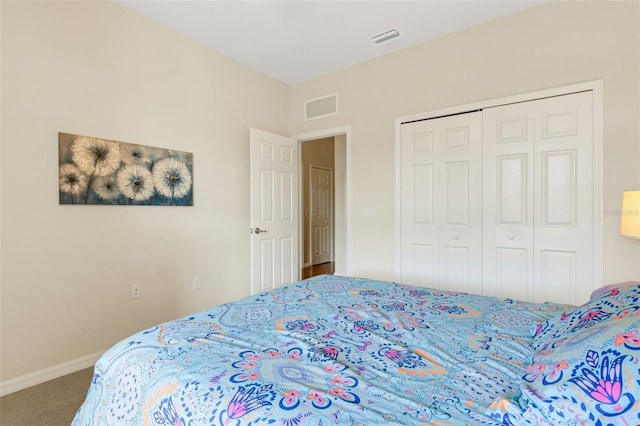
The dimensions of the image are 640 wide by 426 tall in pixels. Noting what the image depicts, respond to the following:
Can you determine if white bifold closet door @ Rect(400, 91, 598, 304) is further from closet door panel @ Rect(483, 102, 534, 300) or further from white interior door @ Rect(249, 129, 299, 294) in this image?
white interior door @ Rect(249, 129, 299, 294)

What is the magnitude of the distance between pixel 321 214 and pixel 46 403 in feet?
16.8

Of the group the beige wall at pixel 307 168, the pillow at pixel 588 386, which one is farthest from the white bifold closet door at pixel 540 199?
the beige wall at pixel 307 168

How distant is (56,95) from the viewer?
84.6 inches

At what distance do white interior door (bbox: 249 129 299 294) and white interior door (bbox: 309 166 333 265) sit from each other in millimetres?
2378

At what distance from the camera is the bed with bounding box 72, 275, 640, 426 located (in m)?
0.66

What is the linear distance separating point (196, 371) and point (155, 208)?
2.16 metres

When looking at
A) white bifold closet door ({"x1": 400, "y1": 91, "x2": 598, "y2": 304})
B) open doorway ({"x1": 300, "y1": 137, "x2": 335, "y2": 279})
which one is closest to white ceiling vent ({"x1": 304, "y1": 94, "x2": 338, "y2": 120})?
white bifold closet door ({"x1": 400, "y1": 91, "x2": 598, "y2": 304})

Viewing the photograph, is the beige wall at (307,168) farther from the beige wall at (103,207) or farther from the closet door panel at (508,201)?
the closet door panel at (508,201)

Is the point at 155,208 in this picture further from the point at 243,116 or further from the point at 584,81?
the point at 584,81

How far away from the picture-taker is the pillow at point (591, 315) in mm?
882

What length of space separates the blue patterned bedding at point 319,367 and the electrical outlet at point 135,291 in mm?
1536

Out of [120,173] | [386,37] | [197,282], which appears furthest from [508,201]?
[120,173]

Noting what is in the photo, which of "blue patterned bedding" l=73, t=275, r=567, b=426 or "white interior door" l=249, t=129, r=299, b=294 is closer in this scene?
"blue patterned bedding" l=73, t=275, r=567, b=426

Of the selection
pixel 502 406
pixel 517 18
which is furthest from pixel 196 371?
pixel 517 18
